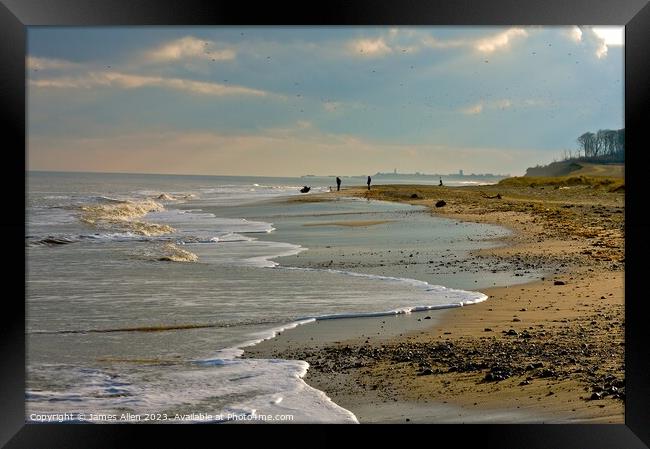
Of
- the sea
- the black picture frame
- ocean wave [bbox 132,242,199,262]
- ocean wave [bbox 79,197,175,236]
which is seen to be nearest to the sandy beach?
the sea

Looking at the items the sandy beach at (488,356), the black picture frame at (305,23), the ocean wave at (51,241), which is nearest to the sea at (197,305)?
the ocean wave at (51,241)

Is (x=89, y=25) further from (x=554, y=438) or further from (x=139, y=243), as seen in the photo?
(x=139, y=243)

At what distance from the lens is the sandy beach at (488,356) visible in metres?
4.57

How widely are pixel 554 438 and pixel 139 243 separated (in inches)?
446

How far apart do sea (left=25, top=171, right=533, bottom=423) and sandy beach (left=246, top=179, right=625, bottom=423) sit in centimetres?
27

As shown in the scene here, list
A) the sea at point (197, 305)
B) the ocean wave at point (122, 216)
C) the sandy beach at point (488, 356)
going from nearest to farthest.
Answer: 1. the sandy beach at point (488, 356)
2. the sea at point (197, 305)
3. the ocean wave at point (122, 216)

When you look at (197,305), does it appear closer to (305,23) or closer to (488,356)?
(488,356)

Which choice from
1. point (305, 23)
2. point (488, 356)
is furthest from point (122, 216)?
point (305, 23)

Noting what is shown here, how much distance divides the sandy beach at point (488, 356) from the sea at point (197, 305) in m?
0.27

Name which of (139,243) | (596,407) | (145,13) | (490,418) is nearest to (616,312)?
(596,407)

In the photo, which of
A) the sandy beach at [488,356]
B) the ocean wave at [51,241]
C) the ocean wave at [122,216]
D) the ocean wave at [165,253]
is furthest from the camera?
the ocean wave at [122,216]

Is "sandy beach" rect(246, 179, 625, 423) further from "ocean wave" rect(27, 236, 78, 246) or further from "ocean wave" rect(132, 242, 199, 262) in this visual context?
"ocean wave" rect(27, 236, 78, 246)

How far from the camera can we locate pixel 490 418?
444 centimetres

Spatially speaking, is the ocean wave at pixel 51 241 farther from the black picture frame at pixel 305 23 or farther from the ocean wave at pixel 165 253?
the black picture frame at pixel 305 23
